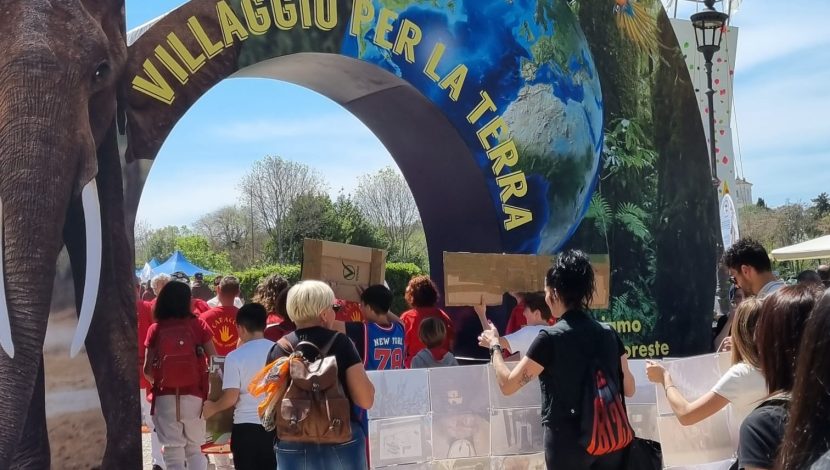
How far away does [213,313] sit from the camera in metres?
7.48

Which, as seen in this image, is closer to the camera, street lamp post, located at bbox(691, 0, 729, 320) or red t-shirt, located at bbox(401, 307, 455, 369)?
red t-shirt, located at bbox(401, 307, 455, 369)

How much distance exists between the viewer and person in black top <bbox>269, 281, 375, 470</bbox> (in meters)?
4.19

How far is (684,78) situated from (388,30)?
157 inches

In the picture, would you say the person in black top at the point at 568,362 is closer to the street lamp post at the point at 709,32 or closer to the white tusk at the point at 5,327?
the white tusk at the point at 5,327

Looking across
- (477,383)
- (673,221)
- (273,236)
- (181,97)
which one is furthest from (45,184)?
(273,236)

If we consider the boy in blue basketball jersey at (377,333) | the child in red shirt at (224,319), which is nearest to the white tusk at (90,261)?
the child in red shirt at (224,319)

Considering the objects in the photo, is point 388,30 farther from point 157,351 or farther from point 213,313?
point 157,351

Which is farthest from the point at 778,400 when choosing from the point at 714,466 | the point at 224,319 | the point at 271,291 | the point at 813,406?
the point at 224,319

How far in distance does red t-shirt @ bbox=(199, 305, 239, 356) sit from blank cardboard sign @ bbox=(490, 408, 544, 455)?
9.55 ft

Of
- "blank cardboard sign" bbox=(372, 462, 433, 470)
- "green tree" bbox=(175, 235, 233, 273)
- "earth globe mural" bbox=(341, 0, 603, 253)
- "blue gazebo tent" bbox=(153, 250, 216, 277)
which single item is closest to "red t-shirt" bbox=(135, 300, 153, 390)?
"blank cardboard sign" bbox=(372, 462, 433, 470)

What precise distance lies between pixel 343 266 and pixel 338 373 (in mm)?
2786

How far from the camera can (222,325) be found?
24.6 ft

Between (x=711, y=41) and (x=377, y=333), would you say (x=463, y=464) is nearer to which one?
(x=377, y=333)

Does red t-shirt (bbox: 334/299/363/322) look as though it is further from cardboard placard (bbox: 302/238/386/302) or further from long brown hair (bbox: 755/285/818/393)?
long brown hair (bbox: 755/285/818/393)
